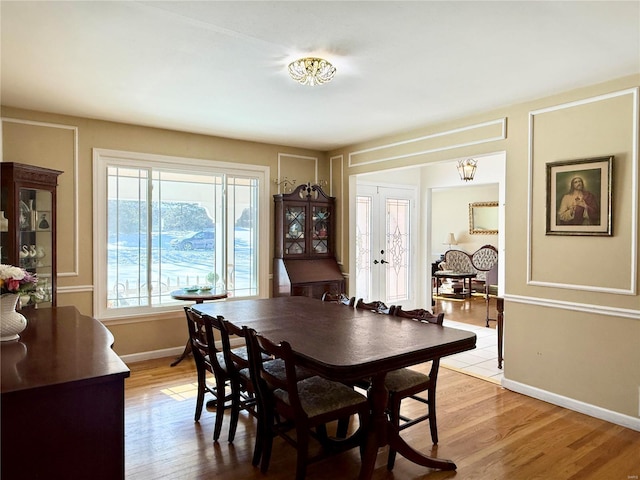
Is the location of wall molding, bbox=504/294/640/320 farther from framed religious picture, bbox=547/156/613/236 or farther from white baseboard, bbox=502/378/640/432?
white baseboard, bbox=502/378/640/432

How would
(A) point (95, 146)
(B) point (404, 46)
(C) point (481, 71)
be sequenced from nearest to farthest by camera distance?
(B) point (404, 46) → (C) point (481, 71) → (A) point (95, 146)

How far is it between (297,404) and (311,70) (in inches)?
79.2

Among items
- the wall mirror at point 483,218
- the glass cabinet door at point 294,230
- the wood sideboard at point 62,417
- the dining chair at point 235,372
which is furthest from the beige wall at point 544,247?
the wall mirror at point 483,218

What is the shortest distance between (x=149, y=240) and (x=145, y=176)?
27.0 inches

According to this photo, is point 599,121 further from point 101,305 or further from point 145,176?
point 101,305

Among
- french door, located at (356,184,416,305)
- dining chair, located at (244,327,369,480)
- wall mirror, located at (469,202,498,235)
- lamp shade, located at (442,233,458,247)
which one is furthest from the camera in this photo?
lamp shade, located at (442,233,458,247)


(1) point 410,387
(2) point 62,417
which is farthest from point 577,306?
(2) point 62,417

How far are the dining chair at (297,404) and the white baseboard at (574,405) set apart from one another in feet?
6.36

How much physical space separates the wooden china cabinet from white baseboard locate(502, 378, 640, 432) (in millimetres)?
2363

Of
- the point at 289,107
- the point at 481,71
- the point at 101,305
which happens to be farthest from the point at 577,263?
the point at 101,305

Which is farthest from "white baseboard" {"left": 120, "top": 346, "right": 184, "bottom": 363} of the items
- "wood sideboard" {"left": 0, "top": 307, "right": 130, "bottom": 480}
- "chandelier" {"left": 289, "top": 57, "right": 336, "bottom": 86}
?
"chandelier" {"left": 289, "top": 57, "right": 336, "bottom": 86}

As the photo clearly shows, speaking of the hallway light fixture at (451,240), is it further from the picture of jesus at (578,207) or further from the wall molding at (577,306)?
the picture of jesus at (578,207)

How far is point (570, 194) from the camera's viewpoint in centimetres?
331

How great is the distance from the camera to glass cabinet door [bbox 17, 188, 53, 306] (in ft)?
11.5
